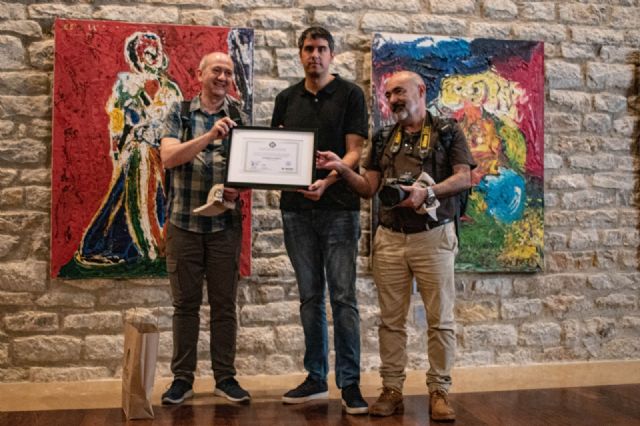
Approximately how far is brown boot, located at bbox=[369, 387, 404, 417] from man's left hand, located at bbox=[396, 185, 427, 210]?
90 centimetres

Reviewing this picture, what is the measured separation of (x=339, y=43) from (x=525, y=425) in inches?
95.0

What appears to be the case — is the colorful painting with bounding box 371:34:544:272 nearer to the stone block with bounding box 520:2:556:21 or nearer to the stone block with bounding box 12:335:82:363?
the stone block with bounding box 520:2:556:21

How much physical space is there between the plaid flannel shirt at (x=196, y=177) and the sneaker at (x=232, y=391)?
773 millimetres

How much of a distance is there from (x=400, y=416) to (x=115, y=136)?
2207 millimetres

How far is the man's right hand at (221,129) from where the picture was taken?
3.16 m

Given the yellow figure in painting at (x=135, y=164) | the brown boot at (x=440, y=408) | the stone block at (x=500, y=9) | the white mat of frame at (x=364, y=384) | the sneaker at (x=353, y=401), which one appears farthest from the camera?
the stone block at (x=500, y=9)

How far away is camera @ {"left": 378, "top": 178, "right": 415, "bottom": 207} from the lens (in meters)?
2.95

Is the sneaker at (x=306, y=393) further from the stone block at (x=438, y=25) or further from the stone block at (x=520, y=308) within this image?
the stone block at (x=438, y=25)

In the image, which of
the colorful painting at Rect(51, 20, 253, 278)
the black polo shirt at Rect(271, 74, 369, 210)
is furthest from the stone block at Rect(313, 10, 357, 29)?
the black polo shirt at Rect(271, 74, 369, 210)

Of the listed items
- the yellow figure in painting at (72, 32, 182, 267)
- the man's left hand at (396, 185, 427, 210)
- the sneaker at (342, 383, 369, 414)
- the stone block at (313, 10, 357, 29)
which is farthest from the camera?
the stone block at (313, 10, 357, 29)

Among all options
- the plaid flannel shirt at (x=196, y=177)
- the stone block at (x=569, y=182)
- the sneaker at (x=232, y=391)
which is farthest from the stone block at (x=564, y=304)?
the plaid flannel shirt at (x=196, y=177)

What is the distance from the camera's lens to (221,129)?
316 cm

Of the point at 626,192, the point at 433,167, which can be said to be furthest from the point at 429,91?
the point at 626,192

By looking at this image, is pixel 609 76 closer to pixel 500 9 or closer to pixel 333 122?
pixel 500 9
